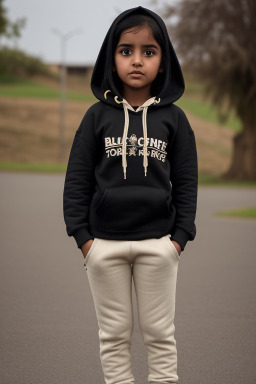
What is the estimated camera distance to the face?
2.96m

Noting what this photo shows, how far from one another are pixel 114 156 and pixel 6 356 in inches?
72.6

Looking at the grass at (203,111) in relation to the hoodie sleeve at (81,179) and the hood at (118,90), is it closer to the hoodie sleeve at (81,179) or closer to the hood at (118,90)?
the hood at (118,90)

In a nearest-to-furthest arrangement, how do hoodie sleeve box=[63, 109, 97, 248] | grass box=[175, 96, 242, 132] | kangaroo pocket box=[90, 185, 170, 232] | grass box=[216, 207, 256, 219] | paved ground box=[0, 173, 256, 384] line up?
kangaroo pocket box=[90, 185, 170, 232], hoodie sleeve box=[63, 109, 97, 248], paved ground box=[0, 173, 256, 384], grass box=[216, 207, 256, 219], grass box=[175, 96, 242, 132]

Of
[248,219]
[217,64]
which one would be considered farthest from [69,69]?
[248,219]

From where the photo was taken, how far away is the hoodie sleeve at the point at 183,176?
3.04 metres

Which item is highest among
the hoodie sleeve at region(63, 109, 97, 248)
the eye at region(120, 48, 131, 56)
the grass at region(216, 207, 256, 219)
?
the eye at region(120, 48, 131, 56)

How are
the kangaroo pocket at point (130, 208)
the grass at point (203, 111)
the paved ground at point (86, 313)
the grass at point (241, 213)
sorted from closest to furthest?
the kangaroo pocket at point (130, 208) < the paved ground at point (86, 313) < the grass at point (241, 213) < the grass at point (203, 111)

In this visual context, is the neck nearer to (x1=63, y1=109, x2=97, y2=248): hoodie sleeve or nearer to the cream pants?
(x1=63, y1=109, x2=97, y2=248): hoodie sleeve

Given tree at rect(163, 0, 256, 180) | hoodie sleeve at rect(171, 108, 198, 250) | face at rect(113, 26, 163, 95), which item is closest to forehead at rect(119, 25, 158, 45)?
face at rect(113, 26, 163, 95)

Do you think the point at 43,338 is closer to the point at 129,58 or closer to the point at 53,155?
the point at 129,58

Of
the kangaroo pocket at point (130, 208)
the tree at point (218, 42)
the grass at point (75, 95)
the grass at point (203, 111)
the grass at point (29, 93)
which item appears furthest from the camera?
the grass at point (29, 93)

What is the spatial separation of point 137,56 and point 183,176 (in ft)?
1.88

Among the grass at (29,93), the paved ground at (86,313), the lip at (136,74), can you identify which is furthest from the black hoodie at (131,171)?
the grass at (29,93)

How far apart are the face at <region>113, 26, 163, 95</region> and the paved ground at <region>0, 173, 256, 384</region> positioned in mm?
1725
